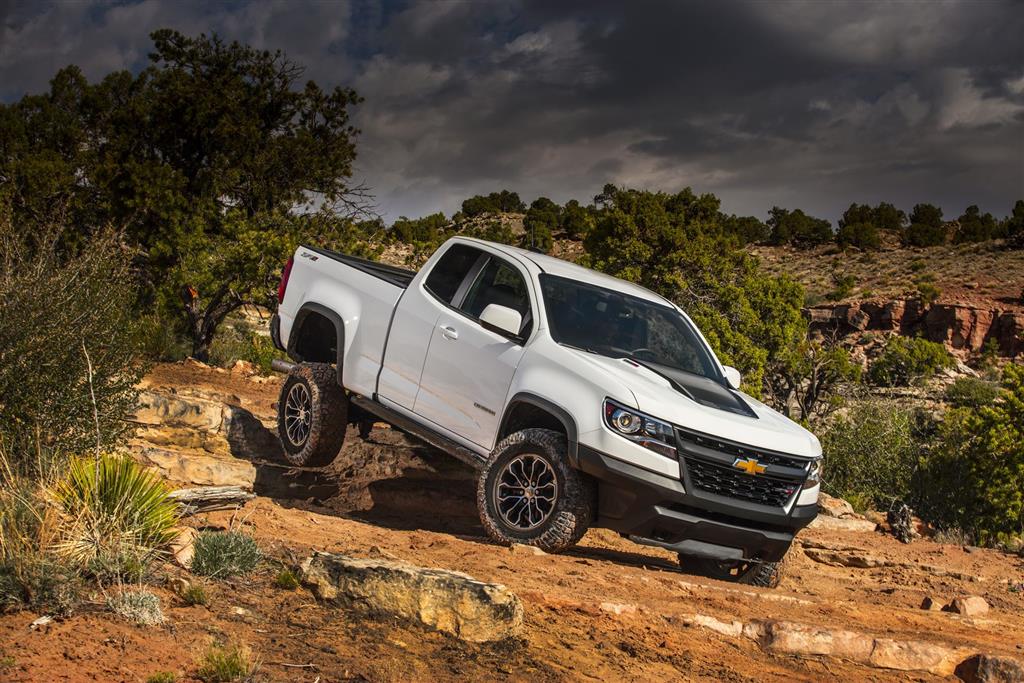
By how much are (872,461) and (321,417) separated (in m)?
13.4

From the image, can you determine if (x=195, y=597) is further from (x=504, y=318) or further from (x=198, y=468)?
(x=198, y=468)

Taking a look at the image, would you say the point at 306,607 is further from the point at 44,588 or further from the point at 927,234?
the point at 927,234

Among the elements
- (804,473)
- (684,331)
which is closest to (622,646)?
(804,473)

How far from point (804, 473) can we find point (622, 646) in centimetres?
253

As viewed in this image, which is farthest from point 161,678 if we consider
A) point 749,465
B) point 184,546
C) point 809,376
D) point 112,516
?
point 809,376

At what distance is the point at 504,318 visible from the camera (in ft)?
23.3

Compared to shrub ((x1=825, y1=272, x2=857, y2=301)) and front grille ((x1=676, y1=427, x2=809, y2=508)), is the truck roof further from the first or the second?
shrub ((x1=825, y1=272, x2=857, y2=301))

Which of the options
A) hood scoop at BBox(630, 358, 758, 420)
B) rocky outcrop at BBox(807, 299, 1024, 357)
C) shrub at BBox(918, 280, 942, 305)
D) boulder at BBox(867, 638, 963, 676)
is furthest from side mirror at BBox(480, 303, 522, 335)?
shrub at BBox(918, 280, 942, 305)

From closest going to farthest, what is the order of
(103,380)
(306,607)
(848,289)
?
(306,607), (103,380), (848,289)

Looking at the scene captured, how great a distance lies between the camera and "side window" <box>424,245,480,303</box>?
27.0 feet

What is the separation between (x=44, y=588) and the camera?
4.60 meters

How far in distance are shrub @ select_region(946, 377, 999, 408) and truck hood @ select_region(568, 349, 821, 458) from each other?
25.3 metres

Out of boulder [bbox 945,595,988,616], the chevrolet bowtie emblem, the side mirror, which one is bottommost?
boulder [bbox 945,595,988,616]

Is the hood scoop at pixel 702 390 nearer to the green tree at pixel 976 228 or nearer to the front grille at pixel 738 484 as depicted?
the front grille at pixel 738 484
